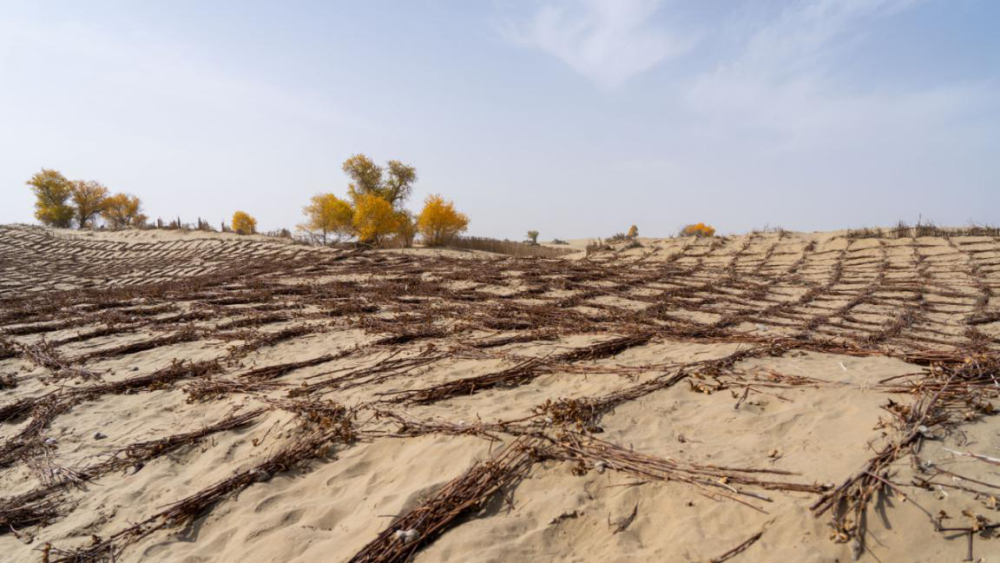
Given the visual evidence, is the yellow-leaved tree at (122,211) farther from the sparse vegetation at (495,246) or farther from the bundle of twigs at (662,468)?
the bundle of twigs at (662,468)

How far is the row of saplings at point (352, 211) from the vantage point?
24.3 m

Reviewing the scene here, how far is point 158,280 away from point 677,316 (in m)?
15.9

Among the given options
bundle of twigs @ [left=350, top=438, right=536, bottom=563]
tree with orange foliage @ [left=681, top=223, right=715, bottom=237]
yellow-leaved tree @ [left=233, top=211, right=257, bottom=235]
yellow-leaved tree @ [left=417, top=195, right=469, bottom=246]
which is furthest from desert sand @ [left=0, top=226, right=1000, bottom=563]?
yellow-leaved tree @ [left=233, top=211, right=257, bottom=235]

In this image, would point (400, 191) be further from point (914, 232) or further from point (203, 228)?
point (914, 232)

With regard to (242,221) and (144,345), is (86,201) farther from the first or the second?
(144,345)

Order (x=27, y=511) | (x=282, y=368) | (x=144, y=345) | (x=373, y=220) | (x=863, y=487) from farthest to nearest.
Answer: (x=373, y=220) → (x=144, y=345) → (x=282, y=368) → (x=27, y=511) → (x=863, y=487)

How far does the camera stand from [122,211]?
46969 millimetres

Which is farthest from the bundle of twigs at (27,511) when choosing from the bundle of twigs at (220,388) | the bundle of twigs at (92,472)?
the bundle of twigs at (220,388)

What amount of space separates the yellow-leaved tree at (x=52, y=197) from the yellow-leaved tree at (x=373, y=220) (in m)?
32.0

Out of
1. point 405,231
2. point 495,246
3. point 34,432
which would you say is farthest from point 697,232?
point 34,432

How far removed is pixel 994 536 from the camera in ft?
6.37

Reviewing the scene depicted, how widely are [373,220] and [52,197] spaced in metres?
33.7

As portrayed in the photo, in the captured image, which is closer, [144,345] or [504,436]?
[504,436]

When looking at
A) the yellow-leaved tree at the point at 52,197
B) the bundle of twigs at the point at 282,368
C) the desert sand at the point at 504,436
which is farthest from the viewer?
the yellow-leaved tree at the point at 52,197
